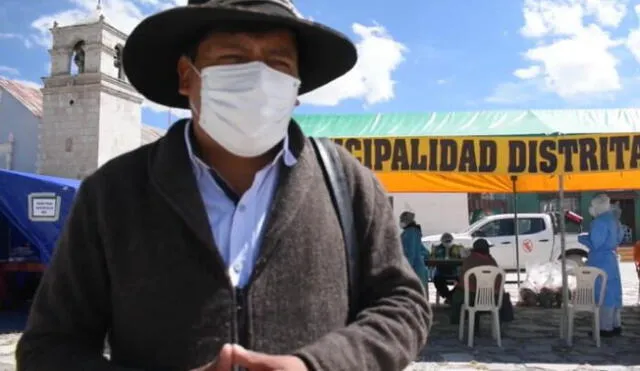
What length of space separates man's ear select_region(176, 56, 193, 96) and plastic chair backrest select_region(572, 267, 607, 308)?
628cm

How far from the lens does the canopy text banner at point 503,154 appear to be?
244 inches

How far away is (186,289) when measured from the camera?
3.74 ft

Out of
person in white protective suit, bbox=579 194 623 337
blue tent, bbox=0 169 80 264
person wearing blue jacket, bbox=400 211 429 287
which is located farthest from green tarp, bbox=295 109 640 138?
blue tent, bbox=0 169 80 264

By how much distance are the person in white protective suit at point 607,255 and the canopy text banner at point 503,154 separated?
0.94 m

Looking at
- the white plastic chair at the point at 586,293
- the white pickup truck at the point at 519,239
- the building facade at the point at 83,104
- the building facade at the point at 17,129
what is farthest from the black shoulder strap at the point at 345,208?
the building facade at the point at 17,129

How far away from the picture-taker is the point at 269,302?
117 centimetres

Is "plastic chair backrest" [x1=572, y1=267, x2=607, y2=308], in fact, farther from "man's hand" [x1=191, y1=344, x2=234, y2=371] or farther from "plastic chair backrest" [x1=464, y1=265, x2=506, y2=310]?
"man's hand" [x1=191, y1=344, x2=234, y2=371]

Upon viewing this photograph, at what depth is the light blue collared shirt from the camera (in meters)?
1.22

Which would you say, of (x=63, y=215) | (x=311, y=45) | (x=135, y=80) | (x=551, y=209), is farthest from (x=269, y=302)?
(x=551, y=209)

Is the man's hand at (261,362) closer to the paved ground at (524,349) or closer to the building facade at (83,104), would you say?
the paved ground at (524,349)

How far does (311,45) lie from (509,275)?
46.2 ft

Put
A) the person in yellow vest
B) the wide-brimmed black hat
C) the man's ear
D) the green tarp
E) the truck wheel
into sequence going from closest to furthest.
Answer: the wide-brimmed black hat → the man's ear → the green tarp → the person in yellow vest → the truck wheel

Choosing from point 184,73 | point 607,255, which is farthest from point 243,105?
point 607,255

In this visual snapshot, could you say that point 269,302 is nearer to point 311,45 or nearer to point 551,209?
point 311,45
